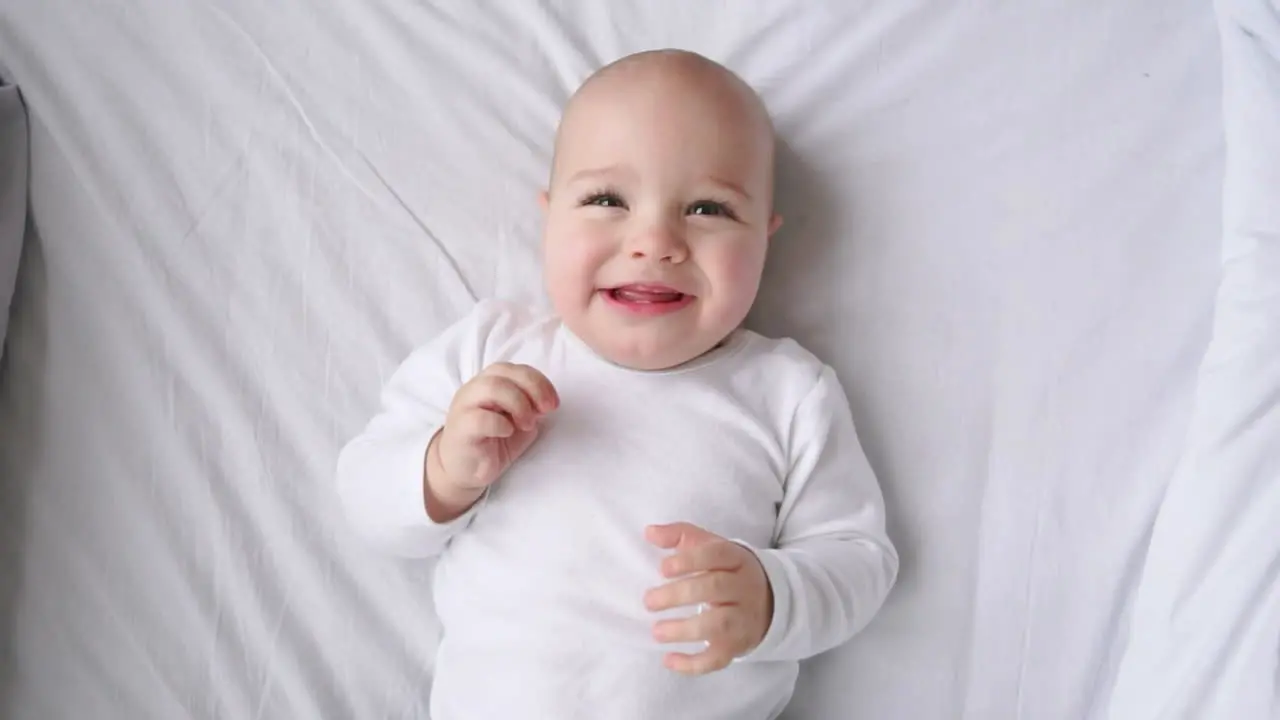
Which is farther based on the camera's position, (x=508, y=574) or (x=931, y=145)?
(x=931, y=145)

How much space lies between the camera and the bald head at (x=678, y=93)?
0.87 metres

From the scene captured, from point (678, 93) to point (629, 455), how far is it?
31 centimetres

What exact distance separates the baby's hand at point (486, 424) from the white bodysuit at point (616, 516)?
33 millimetres

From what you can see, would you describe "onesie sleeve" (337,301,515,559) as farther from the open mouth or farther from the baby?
the open mouth

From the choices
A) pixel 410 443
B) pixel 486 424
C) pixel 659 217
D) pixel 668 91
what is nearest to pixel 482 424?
pixel 486 424

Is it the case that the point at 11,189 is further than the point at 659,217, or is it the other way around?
the point at 11,189

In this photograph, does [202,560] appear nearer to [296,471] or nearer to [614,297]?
[296,471]

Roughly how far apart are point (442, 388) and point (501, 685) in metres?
0.27

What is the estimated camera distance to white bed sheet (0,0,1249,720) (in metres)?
0.90

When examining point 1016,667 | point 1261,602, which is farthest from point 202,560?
point 1261,602

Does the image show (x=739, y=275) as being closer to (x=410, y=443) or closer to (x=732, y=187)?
(x=732, y=187)

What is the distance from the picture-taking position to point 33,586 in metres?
0.94

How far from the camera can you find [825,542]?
86 centimetres

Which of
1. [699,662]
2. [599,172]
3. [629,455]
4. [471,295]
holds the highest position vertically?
[599,172]
